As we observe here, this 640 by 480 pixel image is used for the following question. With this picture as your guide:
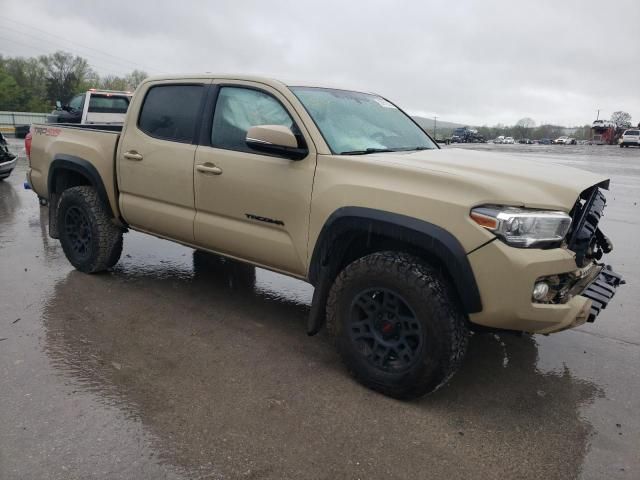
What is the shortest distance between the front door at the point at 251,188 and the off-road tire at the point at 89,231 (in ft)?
4.11

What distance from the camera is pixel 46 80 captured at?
2958 inches

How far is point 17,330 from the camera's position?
158 inches

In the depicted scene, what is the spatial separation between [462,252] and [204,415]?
1.66 m

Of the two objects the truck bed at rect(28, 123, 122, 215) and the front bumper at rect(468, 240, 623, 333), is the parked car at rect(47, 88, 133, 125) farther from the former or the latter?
the front bumper at rect(468, 240, 623, 333)

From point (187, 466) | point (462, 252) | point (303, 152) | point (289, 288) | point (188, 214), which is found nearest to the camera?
point (187, 466)

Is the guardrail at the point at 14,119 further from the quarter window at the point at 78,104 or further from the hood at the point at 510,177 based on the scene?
the hood at the point at 510,177

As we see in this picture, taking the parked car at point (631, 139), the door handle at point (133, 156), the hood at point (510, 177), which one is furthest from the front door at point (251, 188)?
the parked car at point (631, 139)

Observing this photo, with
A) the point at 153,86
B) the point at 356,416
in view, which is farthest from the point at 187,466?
the point at 153,86

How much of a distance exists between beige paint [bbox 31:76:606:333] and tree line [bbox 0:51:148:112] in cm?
7244

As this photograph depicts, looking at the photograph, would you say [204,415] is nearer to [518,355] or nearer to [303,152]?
[303,152]

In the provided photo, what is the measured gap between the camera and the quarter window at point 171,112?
4406 mm

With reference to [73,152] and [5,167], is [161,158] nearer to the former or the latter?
[73,152]

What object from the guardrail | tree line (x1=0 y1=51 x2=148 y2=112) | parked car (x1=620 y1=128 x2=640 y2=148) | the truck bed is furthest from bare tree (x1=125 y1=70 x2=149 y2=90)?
the truck bed

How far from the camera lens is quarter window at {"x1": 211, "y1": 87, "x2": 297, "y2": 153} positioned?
393 centimetres
